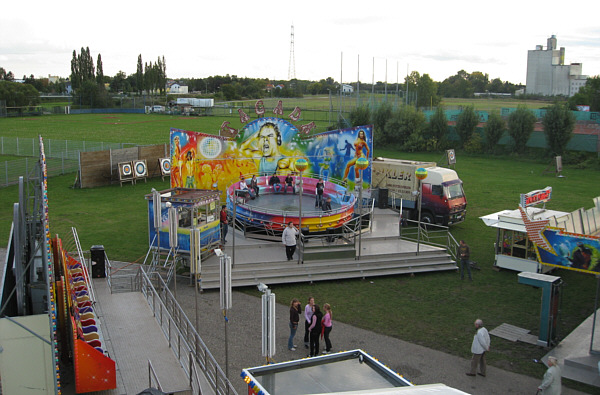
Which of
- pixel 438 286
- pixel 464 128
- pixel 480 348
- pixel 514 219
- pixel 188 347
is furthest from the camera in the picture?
pixel 464 128

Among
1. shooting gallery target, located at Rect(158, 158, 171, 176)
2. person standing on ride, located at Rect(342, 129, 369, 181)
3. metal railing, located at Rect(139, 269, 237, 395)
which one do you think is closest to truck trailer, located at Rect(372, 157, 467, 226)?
person standing on ride, located at Rect(342, 129, 369, 181)

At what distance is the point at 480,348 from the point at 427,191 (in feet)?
44.5

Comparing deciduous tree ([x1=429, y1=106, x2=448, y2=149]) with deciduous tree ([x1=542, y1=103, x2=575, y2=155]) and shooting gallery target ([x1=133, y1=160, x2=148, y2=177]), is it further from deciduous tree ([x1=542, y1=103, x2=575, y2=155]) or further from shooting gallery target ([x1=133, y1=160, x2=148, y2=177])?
shooting gallery target ([x1=133, y1=160, x2=148, y2=177])

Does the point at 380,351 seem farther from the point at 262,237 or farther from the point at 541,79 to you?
the point at 541,79

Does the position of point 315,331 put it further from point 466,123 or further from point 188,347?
point 466,123

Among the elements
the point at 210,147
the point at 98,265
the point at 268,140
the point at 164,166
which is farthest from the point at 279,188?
the point at 164,166

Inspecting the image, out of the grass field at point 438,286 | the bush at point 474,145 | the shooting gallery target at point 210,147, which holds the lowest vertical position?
the grass field at point 438,286

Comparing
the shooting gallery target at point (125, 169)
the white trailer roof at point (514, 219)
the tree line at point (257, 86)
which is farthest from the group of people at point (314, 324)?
the tree line at point (257, 86)

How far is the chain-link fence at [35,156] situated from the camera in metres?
35.7

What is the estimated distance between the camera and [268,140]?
28703 millimetres

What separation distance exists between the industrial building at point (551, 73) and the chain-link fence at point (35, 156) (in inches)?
4978

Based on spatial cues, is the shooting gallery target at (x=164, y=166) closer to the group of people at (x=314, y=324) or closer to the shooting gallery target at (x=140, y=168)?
the shooting gallery target at (x=140, y=168)

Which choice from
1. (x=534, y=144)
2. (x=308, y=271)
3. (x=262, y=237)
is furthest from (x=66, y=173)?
(x=534, y=144)

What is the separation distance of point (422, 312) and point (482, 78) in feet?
514
